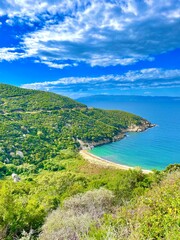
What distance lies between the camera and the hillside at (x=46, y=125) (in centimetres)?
7912

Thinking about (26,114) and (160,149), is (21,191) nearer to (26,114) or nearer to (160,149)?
(160,149)

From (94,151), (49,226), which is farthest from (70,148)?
(49,226)

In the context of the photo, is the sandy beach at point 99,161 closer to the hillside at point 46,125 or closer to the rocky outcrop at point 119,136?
the rocky outcrop at point 119,136

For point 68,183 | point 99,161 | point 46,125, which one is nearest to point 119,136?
point 46,125

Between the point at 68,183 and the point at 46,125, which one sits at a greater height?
the point at 46,125

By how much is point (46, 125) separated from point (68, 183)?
73641 millimetres

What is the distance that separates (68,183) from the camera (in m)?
33.7

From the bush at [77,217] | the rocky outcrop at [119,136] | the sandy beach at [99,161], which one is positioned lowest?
the sandy beach at [99,161]

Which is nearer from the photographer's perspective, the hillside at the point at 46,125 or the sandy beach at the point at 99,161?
the sandy beach at the point at 99,161

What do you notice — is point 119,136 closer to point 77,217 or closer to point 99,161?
point 99,161

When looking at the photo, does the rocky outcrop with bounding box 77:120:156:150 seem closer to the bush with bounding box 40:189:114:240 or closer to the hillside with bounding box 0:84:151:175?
the hillside with bounding box 0:84:151:175

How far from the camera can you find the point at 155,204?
1200 centimetres

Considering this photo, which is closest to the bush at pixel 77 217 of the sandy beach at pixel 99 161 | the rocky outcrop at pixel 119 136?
the sandy beach at pixel 99 161

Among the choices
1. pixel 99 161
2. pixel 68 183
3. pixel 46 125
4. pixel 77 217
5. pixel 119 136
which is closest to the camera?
pixel 77 217
